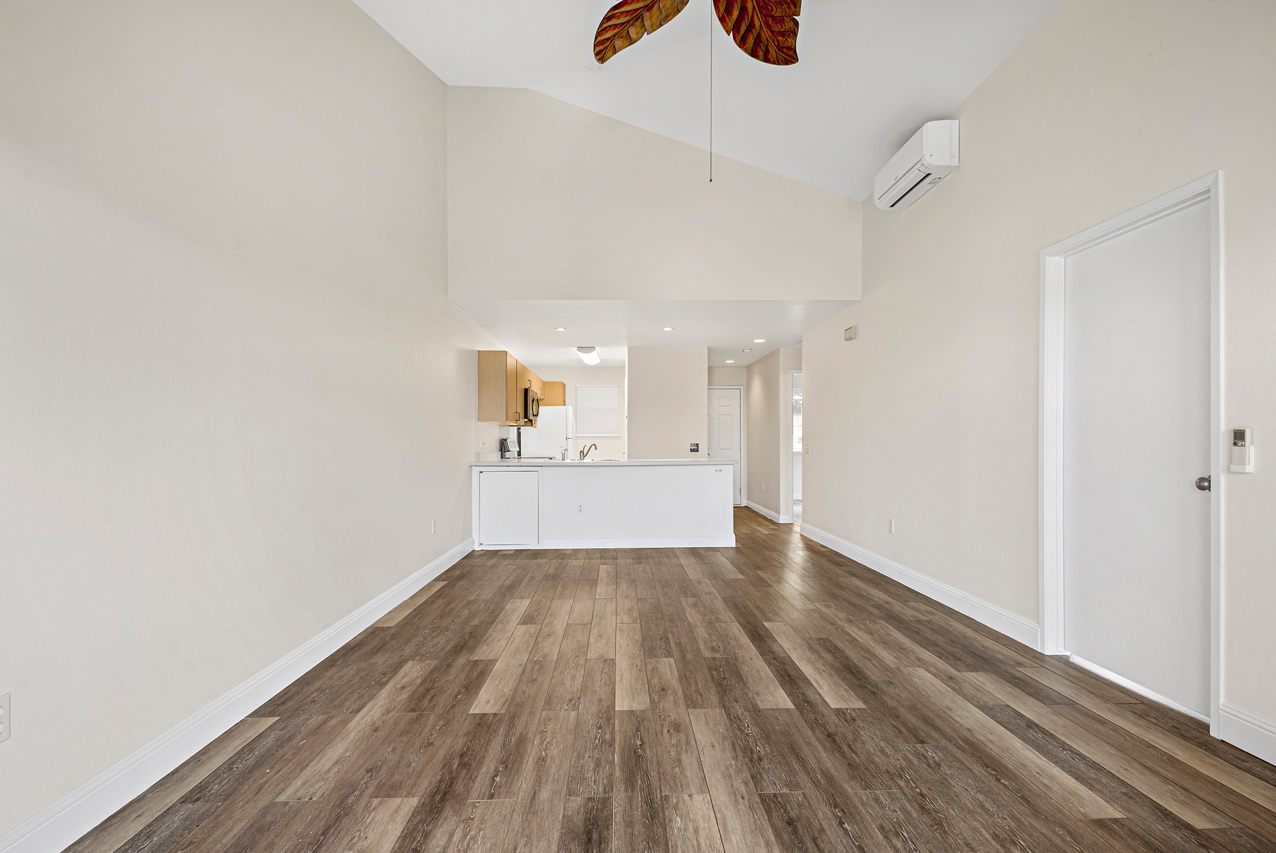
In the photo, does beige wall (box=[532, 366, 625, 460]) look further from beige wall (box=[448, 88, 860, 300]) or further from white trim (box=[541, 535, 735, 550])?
beige wall (box=[448, 88, 860, 300])

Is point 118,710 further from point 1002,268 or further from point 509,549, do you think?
point 1002,268

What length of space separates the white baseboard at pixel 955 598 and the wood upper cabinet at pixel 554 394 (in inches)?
200

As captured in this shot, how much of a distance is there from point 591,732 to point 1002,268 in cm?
315

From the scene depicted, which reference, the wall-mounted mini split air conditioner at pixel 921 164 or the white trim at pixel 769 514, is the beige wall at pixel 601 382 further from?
the wall-mounted mini split air conditioner at pixel 921 164

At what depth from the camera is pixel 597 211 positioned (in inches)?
166

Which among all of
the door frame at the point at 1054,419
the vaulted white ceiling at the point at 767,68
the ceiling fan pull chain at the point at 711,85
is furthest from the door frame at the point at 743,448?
the door frame at the point at 1054,419

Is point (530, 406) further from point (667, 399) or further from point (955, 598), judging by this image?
point (955, 598)

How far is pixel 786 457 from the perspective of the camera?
275 inches

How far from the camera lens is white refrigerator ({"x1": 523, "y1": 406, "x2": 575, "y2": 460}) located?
6789mm

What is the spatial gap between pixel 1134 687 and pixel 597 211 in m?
4.33

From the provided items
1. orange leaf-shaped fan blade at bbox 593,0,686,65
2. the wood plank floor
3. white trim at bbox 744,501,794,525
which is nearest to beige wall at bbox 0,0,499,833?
the wood plank floor

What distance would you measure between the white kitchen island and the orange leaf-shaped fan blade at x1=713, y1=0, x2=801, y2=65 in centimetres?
348

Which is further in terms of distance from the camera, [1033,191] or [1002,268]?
[1002,268]

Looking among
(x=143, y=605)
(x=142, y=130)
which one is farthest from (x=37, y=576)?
(x=142, y=130)
